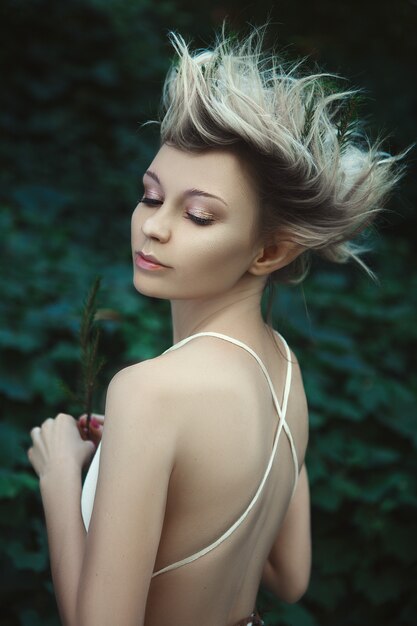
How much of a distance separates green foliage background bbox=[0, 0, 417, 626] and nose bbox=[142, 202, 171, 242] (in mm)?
631

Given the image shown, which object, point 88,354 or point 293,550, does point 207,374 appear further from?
point 293,550

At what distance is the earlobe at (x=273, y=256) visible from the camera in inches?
66.7

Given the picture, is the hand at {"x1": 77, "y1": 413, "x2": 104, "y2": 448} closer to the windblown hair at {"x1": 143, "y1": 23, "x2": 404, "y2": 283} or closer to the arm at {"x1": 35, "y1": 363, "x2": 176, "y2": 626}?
the arm at {"x1": 35, "y1": 363, "x2": 176, "y2": 626}

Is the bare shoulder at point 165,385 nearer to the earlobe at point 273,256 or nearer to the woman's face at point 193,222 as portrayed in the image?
the woman's face at point 193,222

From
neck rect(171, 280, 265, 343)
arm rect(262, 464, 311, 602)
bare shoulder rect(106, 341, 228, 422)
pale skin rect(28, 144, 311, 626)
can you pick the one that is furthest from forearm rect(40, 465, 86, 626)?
arm rect(262, 464, 311, 602)

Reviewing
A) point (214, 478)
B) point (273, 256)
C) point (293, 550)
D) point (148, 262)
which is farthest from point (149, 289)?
point (293, 550)

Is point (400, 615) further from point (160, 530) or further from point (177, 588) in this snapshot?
point (160, 530)

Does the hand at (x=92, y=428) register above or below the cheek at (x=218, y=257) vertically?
below

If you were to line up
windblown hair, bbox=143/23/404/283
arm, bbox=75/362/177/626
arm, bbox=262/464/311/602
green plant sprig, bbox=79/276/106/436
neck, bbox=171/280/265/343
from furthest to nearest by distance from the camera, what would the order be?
arm, bbox=262/464/311/602, green plant sprig, bbox=79/276/106/436, neck, bbox=171/280/265/343, windblown hair, bbox=143/23/404/283, arm, bbox=75/362/177/626

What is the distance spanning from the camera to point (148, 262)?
1.60 meters

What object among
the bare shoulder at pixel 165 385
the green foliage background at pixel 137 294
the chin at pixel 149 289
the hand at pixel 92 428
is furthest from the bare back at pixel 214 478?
the green foliage background at pixel 137 294

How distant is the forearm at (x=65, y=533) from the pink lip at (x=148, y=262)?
45cm

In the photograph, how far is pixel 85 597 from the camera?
4.62 feet

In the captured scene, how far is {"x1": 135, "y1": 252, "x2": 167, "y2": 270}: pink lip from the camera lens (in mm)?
1585
